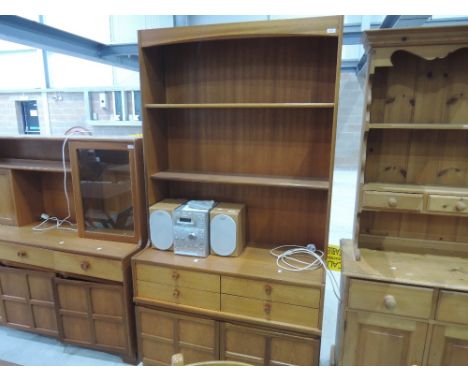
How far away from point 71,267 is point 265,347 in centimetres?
121

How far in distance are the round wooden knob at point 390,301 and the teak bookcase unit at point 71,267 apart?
4.44ft

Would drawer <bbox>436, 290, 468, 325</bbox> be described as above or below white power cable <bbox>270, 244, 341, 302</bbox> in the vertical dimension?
below

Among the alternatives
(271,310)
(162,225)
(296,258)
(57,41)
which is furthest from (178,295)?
(57,41)

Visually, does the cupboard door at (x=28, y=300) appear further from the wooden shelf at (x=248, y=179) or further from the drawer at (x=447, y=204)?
the drawer at (x=447, y=204)

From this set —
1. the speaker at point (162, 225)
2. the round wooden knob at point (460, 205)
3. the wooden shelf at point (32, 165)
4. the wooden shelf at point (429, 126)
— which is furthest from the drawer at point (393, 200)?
the wooden shelf at point (32, 165)

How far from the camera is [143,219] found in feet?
6.11

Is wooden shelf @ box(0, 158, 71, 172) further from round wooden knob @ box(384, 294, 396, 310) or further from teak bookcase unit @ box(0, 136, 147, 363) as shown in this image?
round wooden knob @ box(384, 294, 396, 310)

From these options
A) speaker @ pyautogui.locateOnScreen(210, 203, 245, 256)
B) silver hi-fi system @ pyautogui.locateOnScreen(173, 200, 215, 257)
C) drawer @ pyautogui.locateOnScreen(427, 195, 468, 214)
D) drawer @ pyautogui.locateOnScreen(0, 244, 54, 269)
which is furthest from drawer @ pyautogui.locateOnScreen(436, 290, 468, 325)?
drawer @ pyautogui.locateOnScreen(0, 244, 54, 269)

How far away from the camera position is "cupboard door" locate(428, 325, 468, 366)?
4.54ft

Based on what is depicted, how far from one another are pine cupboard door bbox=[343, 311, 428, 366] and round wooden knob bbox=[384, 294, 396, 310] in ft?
0.21

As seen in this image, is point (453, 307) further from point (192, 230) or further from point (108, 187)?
point (108, 187)

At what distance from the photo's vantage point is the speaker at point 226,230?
165 cm

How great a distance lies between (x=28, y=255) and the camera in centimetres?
190
